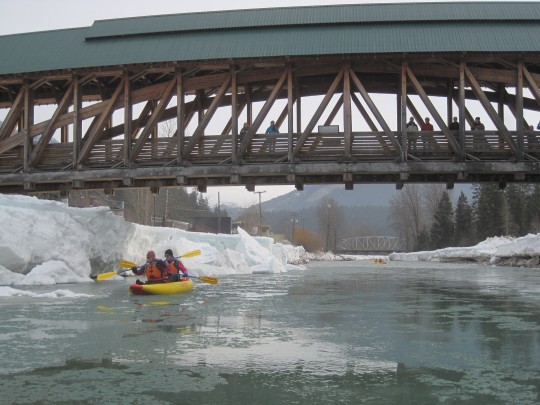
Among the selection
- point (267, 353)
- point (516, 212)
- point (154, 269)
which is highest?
point (516, 212)

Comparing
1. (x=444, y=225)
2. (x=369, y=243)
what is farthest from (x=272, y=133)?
(x=369, y=243)

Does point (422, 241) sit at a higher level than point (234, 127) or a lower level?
lower

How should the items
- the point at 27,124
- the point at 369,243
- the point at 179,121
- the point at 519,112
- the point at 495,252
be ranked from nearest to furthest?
the point at 519,112, the point at 179,121, the point at 27,124, the point at 495,252, the point at 369,243

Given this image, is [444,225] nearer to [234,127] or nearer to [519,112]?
[519,112]

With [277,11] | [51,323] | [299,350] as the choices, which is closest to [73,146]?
[277,11]

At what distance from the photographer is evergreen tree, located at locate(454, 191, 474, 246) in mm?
84000

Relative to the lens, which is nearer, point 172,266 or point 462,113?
point 462,113

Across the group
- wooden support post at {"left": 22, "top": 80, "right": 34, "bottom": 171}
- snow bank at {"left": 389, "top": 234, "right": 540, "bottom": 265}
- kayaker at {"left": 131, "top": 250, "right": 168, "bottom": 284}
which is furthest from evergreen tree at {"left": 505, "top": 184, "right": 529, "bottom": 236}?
wooden support post at {"left": 22, "top": 80, "right": 34, "bottom": 171}

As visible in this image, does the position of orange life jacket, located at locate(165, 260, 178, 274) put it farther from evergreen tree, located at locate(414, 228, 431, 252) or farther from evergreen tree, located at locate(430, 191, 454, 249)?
evergreen tree, located at locate(414, 228, 431, 252)

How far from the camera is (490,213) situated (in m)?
78.6

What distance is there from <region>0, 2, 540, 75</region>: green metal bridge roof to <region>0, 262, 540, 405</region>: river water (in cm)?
831

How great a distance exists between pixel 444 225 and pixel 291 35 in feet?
239

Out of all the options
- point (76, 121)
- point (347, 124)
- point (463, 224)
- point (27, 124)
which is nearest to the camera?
point (347, 124)

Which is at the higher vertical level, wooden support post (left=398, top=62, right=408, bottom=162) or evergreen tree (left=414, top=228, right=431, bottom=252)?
wooden support post (left=398, top=62, right=408, bottom=162)
